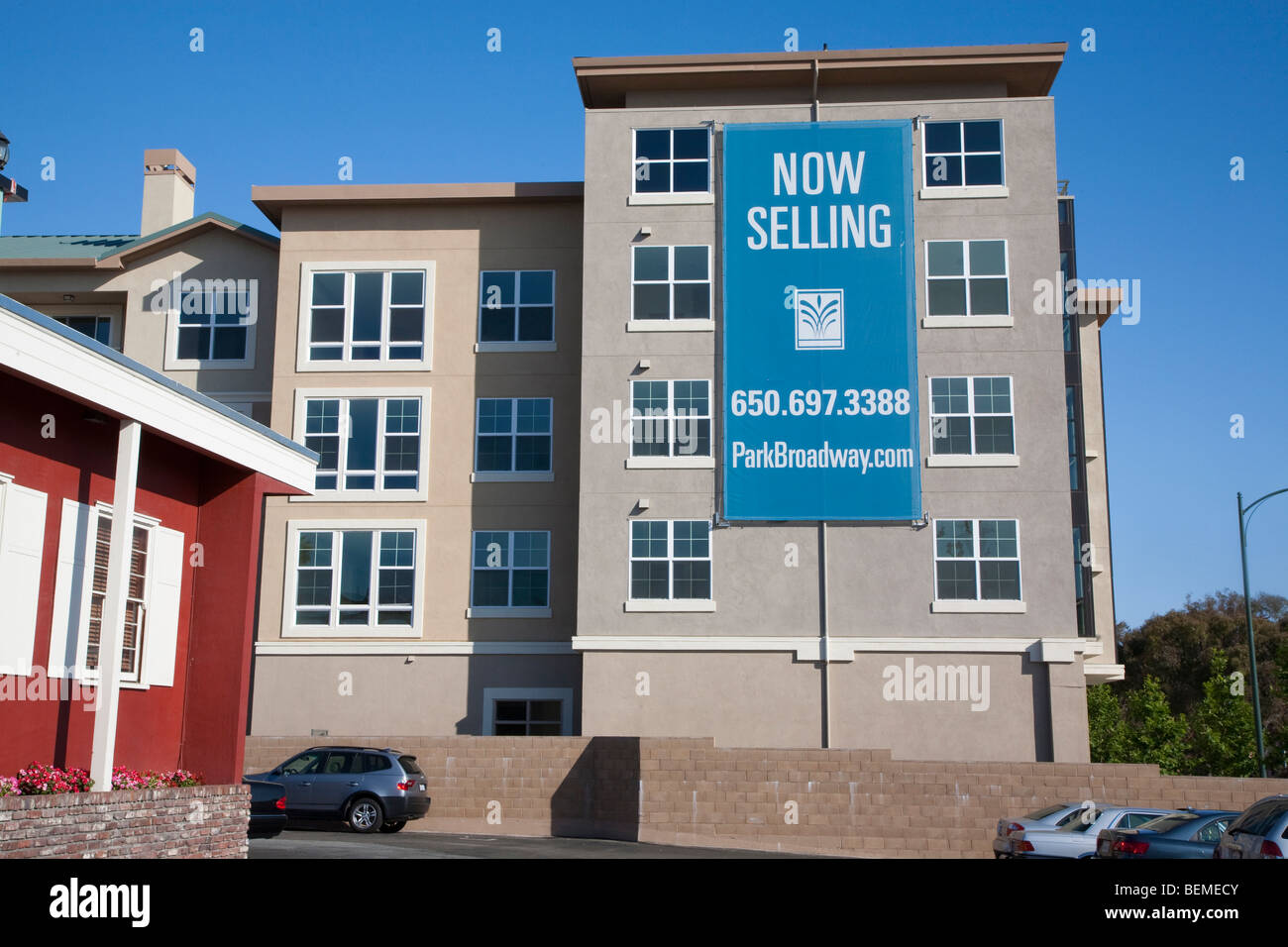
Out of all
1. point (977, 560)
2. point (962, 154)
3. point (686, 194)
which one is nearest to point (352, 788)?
point (977, 560)

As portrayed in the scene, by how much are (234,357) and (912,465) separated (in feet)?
59.5

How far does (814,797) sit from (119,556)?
16.7 metres

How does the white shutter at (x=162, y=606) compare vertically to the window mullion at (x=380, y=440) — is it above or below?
below

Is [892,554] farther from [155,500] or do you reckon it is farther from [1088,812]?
[155,500]

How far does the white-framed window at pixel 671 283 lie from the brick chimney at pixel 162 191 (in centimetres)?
1503

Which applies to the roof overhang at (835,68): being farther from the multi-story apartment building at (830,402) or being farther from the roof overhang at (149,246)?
the roof overhang at (149,246)

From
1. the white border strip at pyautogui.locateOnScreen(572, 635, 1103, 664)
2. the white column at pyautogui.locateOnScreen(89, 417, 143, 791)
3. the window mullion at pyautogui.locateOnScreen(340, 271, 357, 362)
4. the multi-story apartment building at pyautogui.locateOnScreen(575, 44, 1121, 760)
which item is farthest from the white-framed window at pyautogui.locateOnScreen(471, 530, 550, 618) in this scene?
the white column at pyautogui.locateOnScreen(89, 417, 143, 791)

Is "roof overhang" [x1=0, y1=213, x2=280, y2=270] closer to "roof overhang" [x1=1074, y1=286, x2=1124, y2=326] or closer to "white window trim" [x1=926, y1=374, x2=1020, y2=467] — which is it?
"white window trim" [x1=926, y1=374, x2=1020, y2=467]

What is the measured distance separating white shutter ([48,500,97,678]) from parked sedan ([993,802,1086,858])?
13892 mm

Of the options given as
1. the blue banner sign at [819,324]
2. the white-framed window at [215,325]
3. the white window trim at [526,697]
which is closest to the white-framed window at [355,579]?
the white window trim at [526,697]

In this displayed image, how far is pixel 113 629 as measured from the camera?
1418 cm

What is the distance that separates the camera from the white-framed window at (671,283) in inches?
1256

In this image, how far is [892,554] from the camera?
30172 mm
